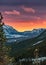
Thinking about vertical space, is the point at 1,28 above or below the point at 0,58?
above

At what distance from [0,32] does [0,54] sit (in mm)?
2102

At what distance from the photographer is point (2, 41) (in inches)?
1079

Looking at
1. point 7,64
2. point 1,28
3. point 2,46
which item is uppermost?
point 1,28

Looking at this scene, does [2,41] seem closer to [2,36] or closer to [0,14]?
[2,36]

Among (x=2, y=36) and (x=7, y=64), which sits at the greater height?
(x=2, y=36)

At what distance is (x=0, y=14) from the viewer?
2945 cm

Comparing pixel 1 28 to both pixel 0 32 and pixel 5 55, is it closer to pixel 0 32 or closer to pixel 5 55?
pixel 0 32

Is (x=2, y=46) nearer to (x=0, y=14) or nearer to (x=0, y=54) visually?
(x=0, y=54)

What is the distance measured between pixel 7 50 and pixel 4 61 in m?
1.38

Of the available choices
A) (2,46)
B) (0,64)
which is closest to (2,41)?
(2,46)

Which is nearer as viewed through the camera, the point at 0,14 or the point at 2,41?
the point at 2,41

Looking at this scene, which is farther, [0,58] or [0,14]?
[0,14]

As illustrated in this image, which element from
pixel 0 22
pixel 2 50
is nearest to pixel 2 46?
pixel 2 50

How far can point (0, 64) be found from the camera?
88.9 feet
